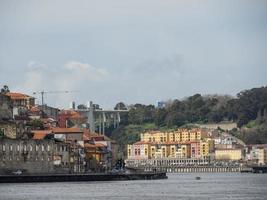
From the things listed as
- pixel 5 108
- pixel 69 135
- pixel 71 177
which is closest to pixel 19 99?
pixel 69 135

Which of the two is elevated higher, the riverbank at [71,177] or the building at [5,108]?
the building at [5,108]

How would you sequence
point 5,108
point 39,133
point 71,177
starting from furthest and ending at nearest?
point 5,108
point 39,133
point 71,177

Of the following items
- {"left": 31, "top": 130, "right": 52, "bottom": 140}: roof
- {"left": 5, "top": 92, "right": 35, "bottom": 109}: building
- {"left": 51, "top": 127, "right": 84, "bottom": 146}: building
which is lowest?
{"left": 31, "top": 130, "right": 52, "bottom": 140}: roof

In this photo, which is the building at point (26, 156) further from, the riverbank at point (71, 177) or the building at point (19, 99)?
the building at point (19, 99)

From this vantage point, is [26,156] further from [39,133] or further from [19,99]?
[19,99]

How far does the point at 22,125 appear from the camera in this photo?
527ft

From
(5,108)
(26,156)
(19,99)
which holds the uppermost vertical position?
(19,99)

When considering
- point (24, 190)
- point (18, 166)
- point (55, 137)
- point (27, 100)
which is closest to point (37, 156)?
point (18, 166)

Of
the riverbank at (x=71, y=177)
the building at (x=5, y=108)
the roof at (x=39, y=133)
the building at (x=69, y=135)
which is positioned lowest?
the riverbank at (x=71, y=177)

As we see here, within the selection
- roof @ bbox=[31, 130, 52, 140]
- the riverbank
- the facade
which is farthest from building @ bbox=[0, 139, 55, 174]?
the riverbank

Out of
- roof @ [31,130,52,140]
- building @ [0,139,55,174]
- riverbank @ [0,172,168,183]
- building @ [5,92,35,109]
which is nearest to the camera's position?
riverbank @ [0,172,168,183]

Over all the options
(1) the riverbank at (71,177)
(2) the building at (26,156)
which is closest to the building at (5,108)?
(2) the building at (26,156)

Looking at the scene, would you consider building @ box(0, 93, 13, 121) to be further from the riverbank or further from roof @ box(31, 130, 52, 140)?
the riverbank

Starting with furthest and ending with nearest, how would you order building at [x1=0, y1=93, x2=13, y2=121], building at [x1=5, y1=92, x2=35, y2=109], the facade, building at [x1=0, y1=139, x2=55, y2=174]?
1. building at [x1=5, y1=92, x2=35, y2=109]
2. building at [x1=0, y1=93, x2=13, y2=121]
3. the facade
4. building at [x1=0, y1=139, x2=55, y2=174]
